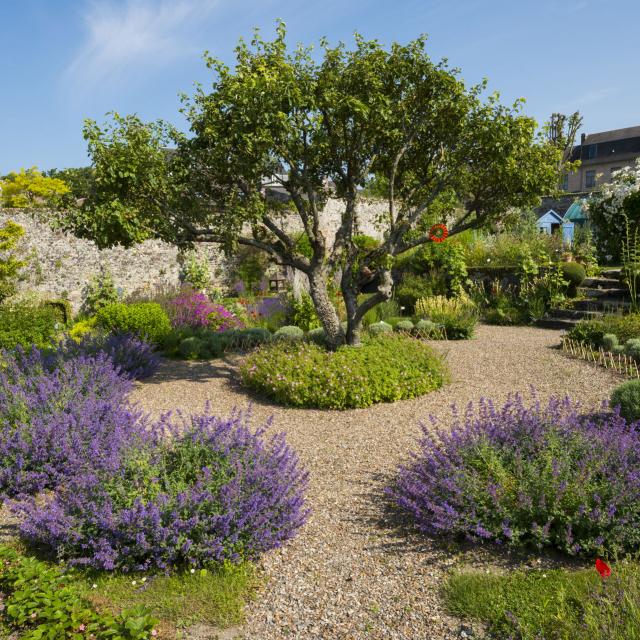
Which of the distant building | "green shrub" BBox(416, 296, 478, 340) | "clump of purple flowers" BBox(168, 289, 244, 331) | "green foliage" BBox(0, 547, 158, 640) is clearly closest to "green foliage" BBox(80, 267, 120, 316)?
"clump of purple flowers" BBox(168, 289, 244, 331)

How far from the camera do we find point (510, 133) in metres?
7.04

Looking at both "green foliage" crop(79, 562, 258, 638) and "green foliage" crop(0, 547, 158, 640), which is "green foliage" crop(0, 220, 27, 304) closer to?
"green foliage" crop(0, 547, 158, 640)

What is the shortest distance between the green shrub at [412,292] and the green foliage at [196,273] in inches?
214

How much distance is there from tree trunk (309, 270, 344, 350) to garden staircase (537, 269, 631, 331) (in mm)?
5584

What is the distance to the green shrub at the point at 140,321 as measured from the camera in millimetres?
9852

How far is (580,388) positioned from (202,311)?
7.39 metres

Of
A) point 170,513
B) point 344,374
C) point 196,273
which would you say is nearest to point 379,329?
point 344,374

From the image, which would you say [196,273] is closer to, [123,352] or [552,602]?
[123,352]

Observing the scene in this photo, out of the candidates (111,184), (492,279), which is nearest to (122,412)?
(111,184)

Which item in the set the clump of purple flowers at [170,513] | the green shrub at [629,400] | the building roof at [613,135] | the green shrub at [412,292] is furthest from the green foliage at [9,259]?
the building roof at [613,135]

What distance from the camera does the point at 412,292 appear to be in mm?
12891

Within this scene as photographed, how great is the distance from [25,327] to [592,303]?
10875 mm

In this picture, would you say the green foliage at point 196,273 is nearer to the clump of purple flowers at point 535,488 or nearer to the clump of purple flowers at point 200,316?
the clump of purple flowers at point 200,316

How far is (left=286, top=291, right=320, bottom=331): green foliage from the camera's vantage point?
1083cm
